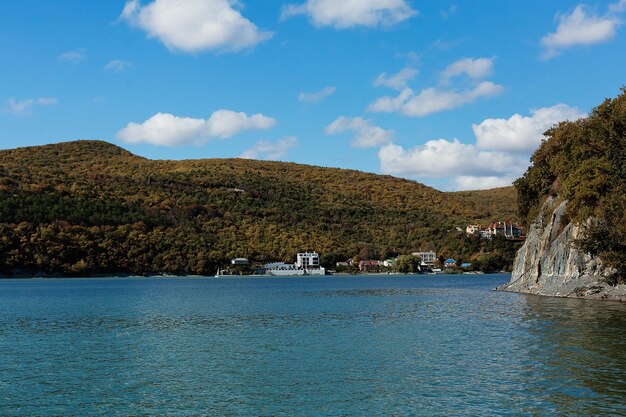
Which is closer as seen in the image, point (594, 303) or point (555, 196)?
point (594, 303)

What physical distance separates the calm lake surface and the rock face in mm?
8039

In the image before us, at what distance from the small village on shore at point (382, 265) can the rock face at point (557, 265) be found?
101729 mm

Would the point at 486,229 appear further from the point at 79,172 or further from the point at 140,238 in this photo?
the point at 79,172

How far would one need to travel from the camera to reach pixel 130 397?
66.4 feet

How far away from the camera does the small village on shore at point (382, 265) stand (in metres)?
174

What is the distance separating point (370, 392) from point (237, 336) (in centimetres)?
1635

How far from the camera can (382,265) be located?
184750 millimetres

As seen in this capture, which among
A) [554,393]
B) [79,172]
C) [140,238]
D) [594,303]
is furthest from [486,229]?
[554,393]

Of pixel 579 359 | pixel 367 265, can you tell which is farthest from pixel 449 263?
pixel 579 359

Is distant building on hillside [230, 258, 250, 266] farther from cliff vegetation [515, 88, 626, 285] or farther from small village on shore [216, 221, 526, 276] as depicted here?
cliff vegetation [515, 88, 626, 285]

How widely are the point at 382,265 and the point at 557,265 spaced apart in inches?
4941

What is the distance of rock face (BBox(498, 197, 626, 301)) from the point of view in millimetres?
53375

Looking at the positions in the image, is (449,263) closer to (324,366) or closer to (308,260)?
(308,260)

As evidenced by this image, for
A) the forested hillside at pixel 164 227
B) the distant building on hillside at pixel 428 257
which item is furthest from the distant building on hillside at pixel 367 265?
the distant building on hillside at pixel 428 257
